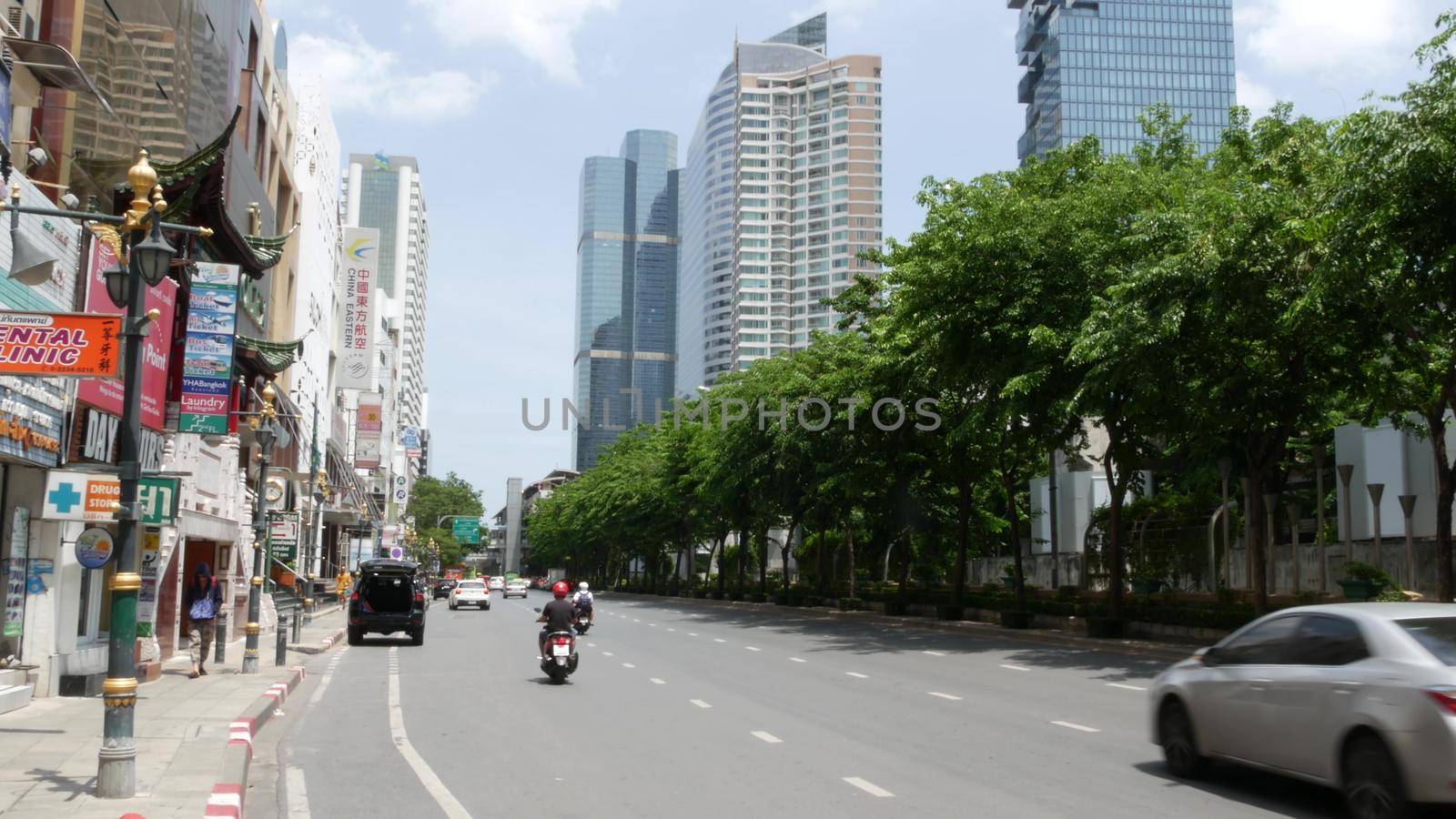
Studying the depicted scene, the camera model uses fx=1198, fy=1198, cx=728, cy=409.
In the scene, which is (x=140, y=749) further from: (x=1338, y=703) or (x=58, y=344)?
(x=1338, y=703)

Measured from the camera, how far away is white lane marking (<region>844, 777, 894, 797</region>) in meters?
9.61

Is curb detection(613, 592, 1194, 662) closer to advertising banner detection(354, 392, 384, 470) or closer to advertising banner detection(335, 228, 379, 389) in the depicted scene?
advertising banner detection(335, 228, 379, 389)

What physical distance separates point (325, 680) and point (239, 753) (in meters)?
10.5

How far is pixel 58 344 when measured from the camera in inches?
429

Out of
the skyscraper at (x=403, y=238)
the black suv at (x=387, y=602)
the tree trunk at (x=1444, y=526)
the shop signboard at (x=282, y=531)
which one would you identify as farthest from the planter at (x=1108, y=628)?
the skyscraper at (x=403, y=238)

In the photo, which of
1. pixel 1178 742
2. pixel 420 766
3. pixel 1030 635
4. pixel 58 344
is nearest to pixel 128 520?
pixel 58 344

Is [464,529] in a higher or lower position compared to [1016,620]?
higher

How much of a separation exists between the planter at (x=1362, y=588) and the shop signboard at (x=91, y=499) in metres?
20.5

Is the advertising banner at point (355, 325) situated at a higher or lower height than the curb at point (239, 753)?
higher

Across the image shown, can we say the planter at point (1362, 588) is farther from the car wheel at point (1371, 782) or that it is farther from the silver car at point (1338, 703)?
the car wheel at point (1371, 782)

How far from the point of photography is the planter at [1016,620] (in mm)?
33375

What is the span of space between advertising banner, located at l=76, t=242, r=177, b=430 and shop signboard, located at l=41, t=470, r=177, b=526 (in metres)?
1.18

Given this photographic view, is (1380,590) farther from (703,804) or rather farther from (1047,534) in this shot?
(1047,534)

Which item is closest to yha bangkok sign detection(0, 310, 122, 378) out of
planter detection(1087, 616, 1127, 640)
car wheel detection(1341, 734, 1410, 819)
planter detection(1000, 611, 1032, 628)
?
Result: car wheel detection(1341, 734, 1410, 819)
